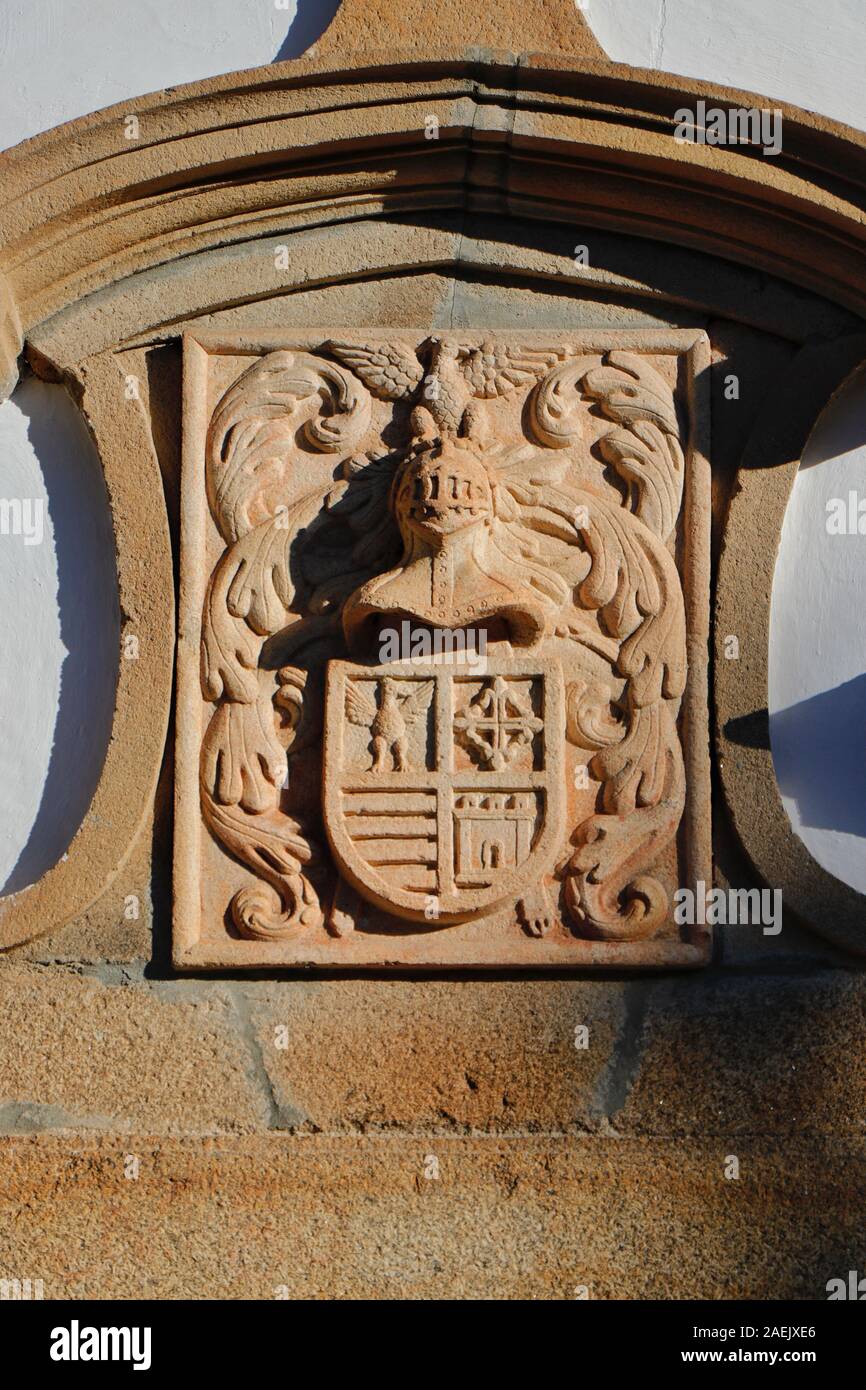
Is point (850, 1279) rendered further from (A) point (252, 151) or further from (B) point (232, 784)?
(A) point (252, 151)

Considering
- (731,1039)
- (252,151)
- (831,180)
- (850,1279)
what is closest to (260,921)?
(731,1039)

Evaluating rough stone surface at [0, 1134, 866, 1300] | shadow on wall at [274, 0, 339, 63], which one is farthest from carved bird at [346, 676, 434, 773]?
shadow on wall at [274, 0, 339, 63]

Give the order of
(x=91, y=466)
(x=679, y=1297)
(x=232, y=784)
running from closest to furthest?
(x=679, y=1297)
(x=232, y=784)
(x=91, y=466)

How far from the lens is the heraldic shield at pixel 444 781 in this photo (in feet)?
12.4

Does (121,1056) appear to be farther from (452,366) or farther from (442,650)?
(452,366)

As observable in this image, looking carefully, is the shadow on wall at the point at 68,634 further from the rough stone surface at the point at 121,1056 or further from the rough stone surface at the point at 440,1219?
the rough stone surface at the point at 440,1219

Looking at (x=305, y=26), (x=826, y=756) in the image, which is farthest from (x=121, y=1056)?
(x=305, y=26)

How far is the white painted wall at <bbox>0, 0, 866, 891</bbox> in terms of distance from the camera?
13.0 ft

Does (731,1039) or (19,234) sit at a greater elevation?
(19,234)

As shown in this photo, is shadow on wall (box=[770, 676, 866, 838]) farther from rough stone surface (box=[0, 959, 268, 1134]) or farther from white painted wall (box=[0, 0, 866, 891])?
rough stone surface (box=[0, 959, 268, 1134])

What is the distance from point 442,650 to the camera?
3.89 metres

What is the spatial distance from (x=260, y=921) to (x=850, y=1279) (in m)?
1.23

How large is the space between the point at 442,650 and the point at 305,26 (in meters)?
1.36

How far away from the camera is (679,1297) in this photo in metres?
3.60
